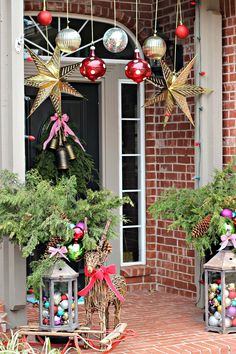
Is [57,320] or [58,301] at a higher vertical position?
[58,301]

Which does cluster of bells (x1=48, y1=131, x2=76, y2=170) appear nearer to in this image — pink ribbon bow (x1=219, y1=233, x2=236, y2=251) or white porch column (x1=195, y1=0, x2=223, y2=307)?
white porch column (x1=195, y1=0, x2=223, y2=307)

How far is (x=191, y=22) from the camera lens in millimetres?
8625

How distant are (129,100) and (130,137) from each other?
0.41 metres

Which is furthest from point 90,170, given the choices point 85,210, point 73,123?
point 85,210

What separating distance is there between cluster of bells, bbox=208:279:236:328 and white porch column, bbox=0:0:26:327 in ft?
5.17

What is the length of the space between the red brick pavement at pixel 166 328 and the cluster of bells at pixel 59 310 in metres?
0.31

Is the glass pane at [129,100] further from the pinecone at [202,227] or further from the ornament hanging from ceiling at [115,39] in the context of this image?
the pinecone at [202,227]

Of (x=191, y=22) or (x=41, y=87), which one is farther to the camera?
(x=191, y=22)

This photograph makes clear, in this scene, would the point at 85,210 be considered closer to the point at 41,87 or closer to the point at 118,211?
the point at 41,87

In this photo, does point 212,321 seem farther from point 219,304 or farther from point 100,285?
point 100,285

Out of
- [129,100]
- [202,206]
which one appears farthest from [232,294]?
[129,100]

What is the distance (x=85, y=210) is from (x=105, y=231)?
23 cm

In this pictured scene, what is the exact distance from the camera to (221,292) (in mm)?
6809

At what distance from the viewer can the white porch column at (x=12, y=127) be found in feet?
22.2
